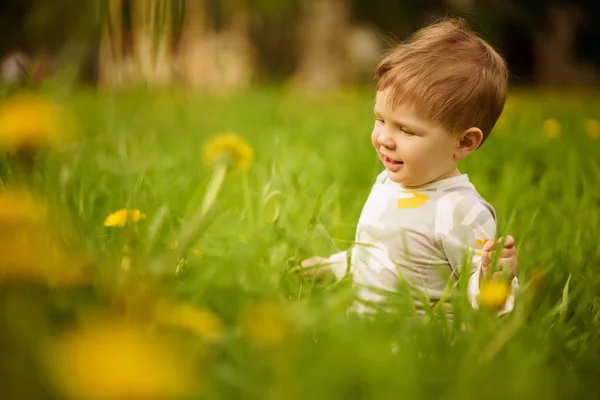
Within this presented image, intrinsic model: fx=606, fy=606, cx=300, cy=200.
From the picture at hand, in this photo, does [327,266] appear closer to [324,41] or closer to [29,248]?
[29,248]

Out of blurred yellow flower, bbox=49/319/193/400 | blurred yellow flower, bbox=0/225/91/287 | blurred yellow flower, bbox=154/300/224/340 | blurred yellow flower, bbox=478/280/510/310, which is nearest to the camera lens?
blurred yellow flower, bbox=49/319/193/400

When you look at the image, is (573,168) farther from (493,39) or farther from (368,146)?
(493,39)

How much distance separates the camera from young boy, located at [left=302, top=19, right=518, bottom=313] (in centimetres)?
118

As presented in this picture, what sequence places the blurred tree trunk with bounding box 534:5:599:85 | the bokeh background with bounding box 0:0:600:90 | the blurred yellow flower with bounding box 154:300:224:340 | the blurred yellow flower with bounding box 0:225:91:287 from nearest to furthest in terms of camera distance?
the blurred yellow flower with bounding box 0:225:91:287 → the blurred yellow flower with bounding box 154:300:224:340 → the bokeh background with bounding box 0:0:600:90 → the blurred tree trunk with bounding box 534:5:599:85

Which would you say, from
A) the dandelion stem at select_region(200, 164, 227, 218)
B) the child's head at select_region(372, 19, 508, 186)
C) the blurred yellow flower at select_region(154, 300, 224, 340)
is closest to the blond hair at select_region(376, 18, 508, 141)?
the child's head at select_region(372, 19, 508, 186)

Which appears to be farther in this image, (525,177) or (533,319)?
(525,177)

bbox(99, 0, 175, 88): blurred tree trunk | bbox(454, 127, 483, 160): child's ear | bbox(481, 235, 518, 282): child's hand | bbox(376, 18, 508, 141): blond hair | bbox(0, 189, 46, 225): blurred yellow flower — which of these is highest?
bbox(99, 0, 175, 88): blurred tree trunk

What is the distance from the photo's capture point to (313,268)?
48.4 inches

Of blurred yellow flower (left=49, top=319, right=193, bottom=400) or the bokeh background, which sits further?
the bokeh background

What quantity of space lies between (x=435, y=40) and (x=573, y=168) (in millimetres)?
1001

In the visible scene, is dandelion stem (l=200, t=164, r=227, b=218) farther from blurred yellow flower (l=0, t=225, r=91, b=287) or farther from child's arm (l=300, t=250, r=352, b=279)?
blurred yellow flower (l=0, t=225, r=91, b=287)

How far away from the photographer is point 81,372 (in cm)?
44

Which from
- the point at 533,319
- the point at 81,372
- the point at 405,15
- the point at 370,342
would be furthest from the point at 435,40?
the point at 405,15

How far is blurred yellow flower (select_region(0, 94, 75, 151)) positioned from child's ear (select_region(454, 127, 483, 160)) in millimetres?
805
